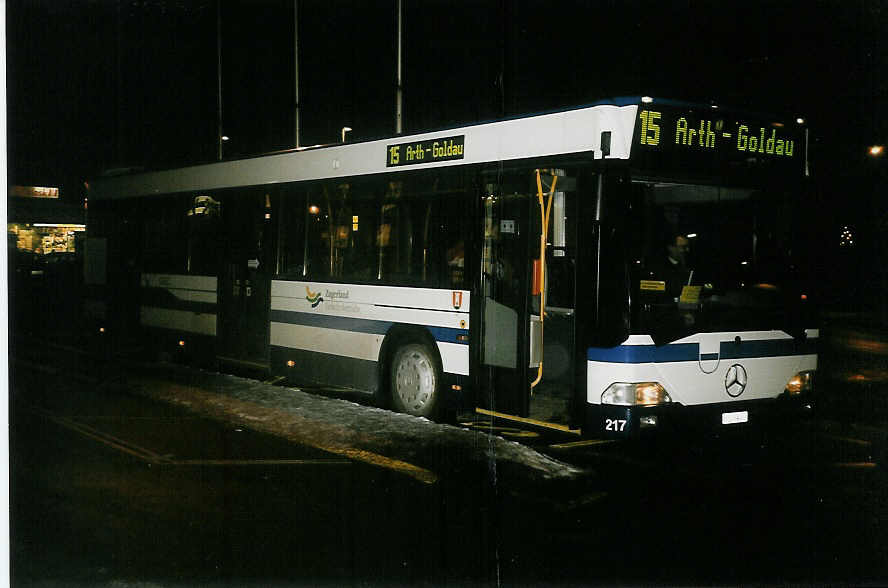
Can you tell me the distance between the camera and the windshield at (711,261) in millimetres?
7570

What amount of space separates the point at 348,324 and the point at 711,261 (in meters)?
4.61

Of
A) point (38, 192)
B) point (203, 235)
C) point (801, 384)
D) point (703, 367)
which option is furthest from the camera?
point (38, 192)

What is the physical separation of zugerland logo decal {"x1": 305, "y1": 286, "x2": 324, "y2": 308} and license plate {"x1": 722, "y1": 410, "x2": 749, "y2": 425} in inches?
206

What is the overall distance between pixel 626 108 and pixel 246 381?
732 cm

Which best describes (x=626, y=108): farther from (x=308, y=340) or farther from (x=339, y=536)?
(x=308, y=340)

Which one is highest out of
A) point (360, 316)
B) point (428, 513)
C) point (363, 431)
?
point (360, 316)

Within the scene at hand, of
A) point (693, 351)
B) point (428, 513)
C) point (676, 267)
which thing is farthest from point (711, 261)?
point (428, 513)

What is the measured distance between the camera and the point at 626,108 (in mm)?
7543

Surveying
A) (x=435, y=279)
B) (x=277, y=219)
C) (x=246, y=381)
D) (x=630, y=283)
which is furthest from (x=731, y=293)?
(x=246, y=381)

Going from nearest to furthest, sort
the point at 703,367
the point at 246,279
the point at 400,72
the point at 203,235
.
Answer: the point at 703,367 → the point at 246,279 → the point at 203,235 → the point at 400,72

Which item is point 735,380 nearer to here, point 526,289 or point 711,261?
point 711,261

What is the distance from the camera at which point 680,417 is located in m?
7.71

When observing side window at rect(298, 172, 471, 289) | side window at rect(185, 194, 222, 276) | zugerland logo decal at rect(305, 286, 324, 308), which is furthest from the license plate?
side window at rect(185, 194, 222, 276)

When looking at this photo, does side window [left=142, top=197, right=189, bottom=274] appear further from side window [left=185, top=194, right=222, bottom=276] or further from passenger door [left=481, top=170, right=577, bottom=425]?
passenger door [left=481, top=170, right=577, bottom=425]
